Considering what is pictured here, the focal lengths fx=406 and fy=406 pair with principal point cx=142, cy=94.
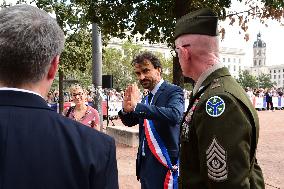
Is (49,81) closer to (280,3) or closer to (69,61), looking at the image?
(280,3)

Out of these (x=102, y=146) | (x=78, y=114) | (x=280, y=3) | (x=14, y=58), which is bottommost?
(x=78, y=114)

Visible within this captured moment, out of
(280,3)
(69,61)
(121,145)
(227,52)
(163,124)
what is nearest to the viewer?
(163,124)

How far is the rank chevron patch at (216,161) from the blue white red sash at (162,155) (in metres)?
1.86

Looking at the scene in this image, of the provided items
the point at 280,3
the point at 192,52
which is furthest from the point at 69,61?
the point at 192,52

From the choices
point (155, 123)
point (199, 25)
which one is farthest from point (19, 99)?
point (155, 123)

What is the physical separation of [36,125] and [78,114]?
4.80m

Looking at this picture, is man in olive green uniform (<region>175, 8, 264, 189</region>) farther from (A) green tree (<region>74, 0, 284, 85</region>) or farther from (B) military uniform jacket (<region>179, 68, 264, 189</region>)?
(A) green tree (<region>74, 0, 284, 85</region>)

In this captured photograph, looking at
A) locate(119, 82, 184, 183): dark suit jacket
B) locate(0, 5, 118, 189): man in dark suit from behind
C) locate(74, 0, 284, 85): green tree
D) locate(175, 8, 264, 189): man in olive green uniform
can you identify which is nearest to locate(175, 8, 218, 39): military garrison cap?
locate(175, 8, 264, 189): man in olive green uniform

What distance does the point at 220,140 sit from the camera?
190 centimetres

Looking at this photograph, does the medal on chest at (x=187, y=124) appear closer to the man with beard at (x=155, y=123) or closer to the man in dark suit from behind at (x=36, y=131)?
the man in dark suit from behind at (x=36, y=131)

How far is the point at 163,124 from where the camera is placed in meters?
4.00

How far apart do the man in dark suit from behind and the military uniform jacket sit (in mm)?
603

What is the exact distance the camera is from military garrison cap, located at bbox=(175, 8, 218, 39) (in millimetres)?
2389

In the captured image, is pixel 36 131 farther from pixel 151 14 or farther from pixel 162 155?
pixel 151 14
